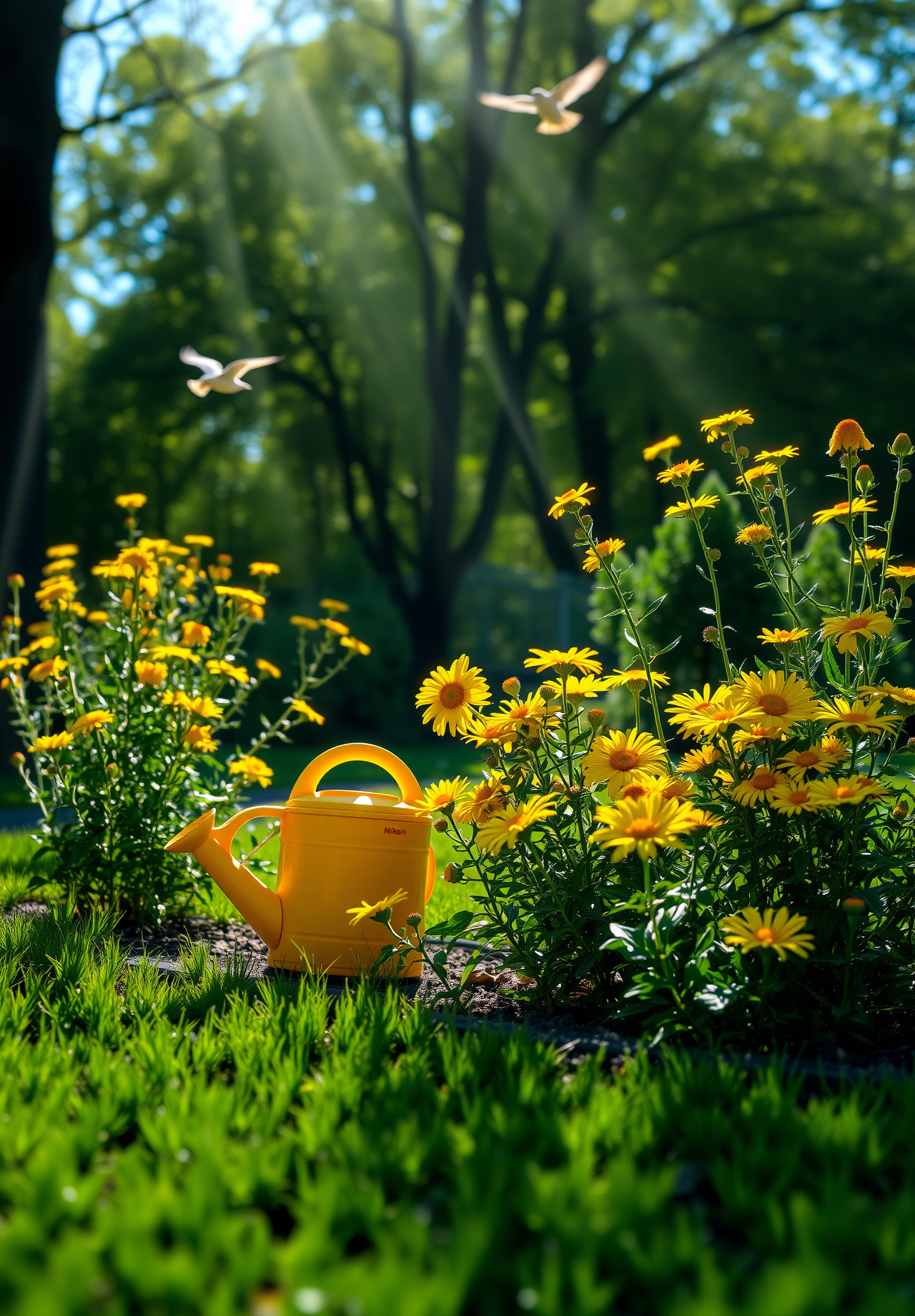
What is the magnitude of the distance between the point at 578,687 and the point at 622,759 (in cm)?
21

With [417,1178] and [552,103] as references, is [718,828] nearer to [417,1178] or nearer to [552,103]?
[417,1178]

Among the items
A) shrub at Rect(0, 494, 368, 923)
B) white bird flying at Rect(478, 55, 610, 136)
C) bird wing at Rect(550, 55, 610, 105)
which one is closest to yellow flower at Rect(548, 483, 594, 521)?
shrub at Rect(0, 494, 368, 923)

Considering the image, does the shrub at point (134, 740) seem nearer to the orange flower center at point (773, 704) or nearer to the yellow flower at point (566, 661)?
the yellow flower at point (566, 661)

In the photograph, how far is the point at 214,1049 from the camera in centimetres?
204

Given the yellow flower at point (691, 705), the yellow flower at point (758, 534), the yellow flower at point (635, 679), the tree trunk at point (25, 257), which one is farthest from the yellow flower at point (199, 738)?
the tree trunk at point (25, 257)

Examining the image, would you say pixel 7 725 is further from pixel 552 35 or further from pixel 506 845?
pixel 552 35

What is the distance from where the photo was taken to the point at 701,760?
2309 mm

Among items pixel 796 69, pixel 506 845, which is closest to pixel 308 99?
pixel 796 69

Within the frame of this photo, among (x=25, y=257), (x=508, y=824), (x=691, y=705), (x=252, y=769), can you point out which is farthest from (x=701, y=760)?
(x=25, y=257)

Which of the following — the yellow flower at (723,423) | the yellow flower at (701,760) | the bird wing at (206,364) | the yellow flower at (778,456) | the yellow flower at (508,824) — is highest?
the bird wing at (206,364)

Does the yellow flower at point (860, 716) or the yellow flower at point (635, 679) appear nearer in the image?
the yellow flower at point (860, 716)

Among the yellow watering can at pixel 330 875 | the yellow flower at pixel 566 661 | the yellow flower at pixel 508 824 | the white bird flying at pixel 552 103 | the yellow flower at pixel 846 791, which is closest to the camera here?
the yellow flower at pixel 846 791

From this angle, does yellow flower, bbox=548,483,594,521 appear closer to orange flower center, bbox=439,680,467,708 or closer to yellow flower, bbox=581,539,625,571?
yellow flower, bbox=581,539,625,571

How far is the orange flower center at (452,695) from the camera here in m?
2.55
